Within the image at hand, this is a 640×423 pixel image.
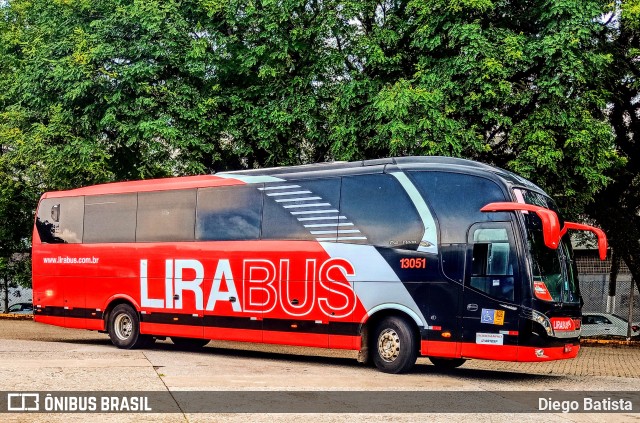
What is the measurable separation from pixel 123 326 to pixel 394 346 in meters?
7.20

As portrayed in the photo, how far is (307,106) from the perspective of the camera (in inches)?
862

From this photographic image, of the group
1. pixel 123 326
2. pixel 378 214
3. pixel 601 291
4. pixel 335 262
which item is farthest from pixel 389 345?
pixel 601 291

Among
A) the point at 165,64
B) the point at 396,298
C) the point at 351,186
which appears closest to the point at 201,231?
the point at 351,186

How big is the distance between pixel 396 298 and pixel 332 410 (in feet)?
16.6

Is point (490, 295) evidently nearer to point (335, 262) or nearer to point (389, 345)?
point (389, 345)

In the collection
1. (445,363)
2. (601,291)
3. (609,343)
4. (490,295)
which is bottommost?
(609,343)

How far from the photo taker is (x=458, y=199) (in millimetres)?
14703

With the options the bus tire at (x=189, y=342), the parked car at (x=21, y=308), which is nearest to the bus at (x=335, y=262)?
the bus tire at (x=189, y=342)

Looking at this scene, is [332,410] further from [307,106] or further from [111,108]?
[111,108]

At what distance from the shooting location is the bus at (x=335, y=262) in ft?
46.5

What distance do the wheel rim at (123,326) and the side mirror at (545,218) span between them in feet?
29.2

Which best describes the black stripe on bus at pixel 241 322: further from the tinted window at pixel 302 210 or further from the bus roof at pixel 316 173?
the bus roof at pixel 316 173

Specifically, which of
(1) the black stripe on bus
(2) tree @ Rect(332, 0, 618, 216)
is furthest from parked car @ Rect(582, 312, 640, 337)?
(1) the black stripe on bus

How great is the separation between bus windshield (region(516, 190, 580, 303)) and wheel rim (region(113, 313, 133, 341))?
366 inches
